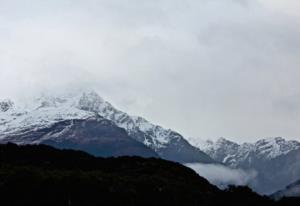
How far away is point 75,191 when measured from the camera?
19088 cm

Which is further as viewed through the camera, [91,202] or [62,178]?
[62,178]

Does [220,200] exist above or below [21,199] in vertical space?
above

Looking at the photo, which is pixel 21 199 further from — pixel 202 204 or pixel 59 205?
pixel 202 204

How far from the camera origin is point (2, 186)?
188 m

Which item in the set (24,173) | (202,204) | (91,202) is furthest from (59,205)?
(202,204)

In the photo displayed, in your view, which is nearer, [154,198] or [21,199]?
[21,199]

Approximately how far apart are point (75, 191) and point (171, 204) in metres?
22.8

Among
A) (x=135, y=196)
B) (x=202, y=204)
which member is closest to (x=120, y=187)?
(x=135, y=196)

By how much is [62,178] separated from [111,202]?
58.4 feet

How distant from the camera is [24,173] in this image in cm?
19925

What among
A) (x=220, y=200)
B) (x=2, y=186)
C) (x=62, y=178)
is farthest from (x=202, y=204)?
(x=2, y=186)

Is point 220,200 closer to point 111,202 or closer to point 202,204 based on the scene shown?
point 202,204

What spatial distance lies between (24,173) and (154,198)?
31.1 m

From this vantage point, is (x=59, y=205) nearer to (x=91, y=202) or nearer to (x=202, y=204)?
(x=91, y=202)
